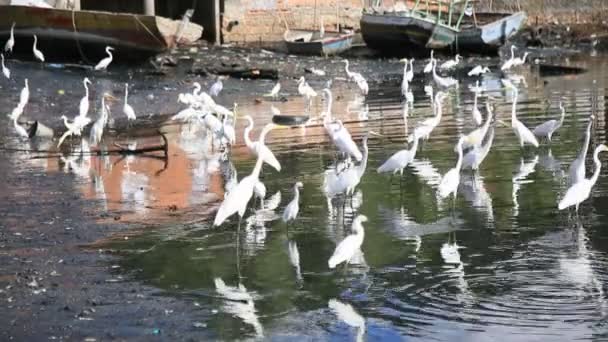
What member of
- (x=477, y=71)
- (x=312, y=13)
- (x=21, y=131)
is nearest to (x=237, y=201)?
(x=21, y=131)

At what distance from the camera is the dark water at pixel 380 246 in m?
7.11

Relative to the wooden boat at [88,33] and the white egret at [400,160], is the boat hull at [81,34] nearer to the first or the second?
the wooden boat at [88,33]

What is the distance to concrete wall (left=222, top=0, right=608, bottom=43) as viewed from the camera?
113 ft

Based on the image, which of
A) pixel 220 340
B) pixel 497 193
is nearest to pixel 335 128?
pixel 497 193

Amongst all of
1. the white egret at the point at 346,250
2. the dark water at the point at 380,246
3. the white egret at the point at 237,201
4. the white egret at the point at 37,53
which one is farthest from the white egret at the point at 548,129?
the white egret at the point at 37,53

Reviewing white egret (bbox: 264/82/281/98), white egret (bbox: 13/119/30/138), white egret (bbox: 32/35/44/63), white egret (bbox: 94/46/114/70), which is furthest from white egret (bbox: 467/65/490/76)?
white egret (bbox: 13/119/30/138)

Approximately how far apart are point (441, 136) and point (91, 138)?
17.8 ft

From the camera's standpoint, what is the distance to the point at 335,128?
41.4 feet

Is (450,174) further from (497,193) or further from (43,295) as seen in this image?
(43,295)

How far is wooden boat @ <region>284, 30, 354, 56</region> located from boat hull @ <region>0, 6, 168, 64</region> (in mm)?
8055

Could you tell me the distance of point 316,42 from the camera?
32.4m

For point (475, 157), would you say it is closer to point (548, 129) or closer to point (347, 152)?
point (347, 152)

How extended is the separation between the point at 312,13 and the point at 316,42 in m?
5.89

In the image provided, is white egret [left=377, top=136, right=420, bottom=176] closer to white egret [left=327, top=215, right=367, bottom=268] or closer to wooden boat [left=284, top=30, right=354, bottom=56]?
white egret [left=327, top=215, right=367, bottom=268]
